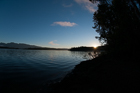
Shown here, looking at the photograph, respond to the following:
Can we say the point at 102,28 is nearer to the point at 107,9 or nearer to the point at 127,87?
the point at 107,9

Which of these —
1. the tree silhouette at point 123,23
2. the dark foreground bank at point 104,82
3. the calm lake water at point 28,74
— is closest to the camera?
the dark foreground bank at point 104,82

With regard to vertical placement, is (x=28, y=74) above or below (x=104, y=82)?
below

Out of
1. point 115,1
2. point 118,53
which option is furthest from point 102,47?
point 115,1

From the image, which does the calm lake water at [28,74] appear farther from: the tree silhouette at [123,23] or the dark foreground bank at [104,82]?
the tree silhouette at [123,23]

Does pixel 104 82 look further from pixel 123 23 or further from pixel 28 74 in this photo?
pixel 28 74

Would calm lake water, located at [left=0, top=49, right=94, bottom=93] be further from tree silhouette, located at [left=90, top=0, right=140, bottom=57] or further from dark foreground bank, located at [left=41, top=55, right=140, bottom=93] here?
tree silhouette, located at [left=90, top=0, right=140, bottom=57]

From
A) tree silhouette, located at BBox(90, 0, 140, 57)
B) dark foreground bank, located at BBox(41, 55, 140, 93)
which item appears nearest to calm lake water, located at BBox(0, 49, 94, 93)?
dark foreground bank, located at BBox(41, 55, 140, 93)

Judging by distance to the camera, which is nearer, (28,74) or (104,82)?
(104,82)

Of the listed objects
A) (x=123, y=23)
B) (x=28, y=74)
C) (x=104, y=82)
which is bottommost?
(x=28, y=74)

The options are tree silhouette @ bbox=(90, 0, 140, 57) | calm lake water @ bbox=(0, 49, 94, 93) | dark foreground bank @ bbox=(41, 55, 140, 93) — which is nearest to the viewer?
dark foreground bank @ bbox=(41, 55, 140, 93)

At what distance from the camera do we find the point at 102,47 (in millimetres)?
13766

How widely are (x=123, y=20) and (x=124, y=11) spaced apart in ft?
7.13

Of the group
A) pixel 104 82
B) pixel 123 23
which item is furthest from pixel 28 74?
pixel 123 23

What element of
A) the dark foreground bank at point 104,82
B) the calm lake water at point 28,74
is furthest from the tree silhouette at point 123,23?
the calm lake water at point 28,74
